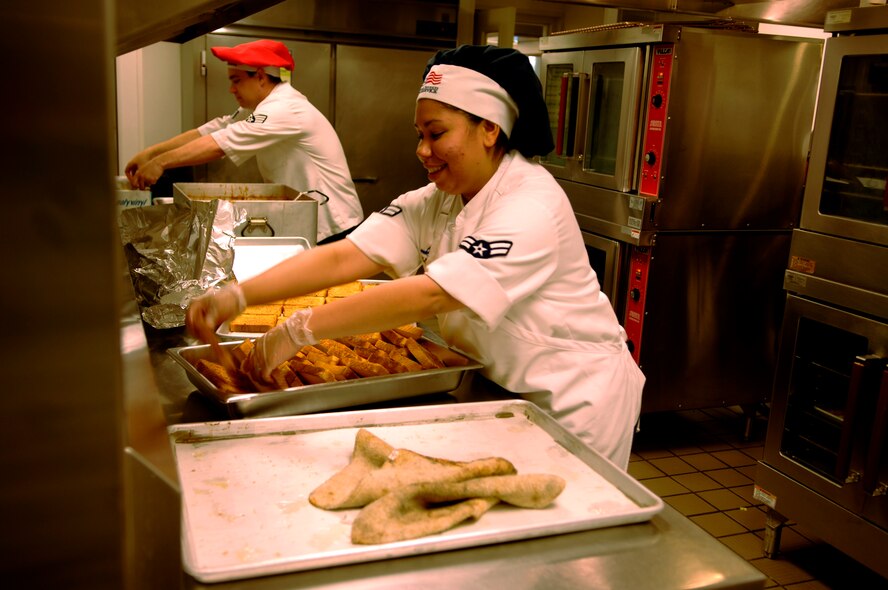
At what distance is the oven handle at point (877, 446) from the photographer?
243 centimetres

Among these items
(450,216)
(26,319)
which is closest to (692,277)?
(450,216)

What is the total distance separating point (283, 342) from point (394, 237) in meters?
0.61

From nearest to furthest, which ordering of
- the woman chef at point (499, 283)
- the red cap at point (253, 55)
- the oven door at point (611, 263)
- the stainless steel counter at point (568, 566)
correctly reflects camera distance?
1. the stainless steel counter at point (568, 566)
2. the woman chef at point (499, 283)
3. the oven door at point (611, 263)
4. the red cap at point (253, 55)

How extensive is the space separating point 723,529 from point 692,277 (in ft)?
3.90

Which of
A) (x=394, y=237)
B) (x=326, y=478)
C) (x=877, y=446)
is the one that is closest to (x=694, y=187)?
(x=877, y=446)

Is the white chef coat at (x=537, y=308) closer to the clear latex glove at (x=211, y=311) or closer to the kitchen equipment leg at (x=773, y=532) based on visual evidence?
the clear latex glove at (x=211, y=311)

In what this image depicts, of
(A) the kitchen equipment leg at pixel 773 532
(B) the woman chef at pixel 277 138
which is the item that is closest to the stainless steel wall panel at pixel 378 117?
(B) the woman chef at pixel 277 138

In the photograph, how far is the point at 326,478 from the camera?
1.19m

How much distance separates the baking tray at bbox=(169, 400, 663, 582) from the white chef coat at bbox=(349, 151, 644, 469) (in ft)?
0.66

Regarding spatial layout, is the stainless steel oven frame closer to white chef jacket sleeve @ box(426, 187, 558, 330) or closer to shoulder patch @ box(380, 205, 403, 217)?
white chef jacket sleeve @ box(426, 187, 558, 330)

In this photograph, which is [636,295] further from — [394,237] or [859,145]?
[394,237]

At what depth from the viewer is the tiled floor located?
284 centimetres

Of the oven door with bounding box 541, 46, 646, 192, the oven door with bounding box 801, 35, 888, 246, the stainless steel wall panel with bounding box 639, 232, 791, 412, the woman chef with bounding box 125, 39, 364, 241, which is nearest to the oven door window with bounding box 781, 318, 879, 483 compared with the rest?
the oven door with bounding box 801, 35, 888, 246

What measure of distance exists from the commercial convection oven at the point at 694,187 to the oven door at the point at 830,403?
816 mm
